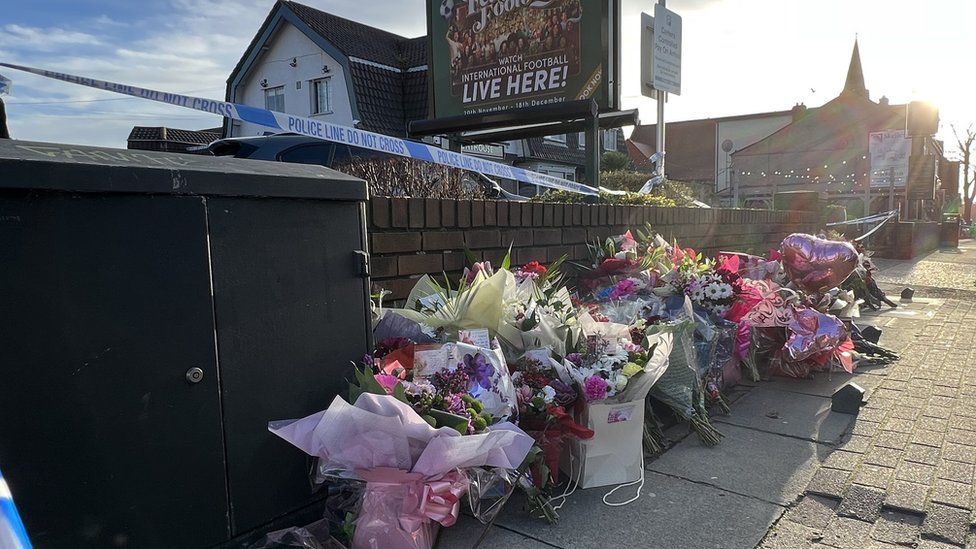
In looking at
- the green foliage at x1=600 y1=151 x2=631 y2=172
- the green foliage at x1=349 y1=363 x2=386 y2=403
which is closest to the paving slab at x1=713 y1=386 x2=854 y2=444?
the green foliage at x1=349 y1=363 x2=386 y2=403

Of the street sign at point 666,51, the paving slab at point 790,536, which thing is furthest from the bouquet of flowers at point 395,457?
the street sign at point 666,51

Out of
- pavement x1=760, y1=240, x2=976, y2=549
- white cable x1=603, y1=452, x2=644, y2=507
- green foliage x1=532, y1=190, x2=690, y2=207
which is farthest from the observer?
green foliage x1=532, y1=190, x2=690, y2=207

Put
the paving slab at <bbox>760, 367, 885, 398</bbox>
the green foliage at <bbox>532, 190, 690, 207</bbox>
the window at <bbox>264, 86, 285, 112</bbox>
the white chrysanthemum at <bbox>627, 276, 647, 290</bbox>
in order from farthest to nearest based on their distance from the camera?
the window at <bbox>264, 86, 285, 112</bbox>
the green foliage at <bbox>532, 190, 690, 207</bbox>
the paving slab at <bbox>760, 367, 885, 398</bbox>
the white chrysanthemum at <bbox>627, 276, 647, 290</bbox>

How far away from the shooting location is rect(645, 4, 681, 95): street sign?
8914 millimetres

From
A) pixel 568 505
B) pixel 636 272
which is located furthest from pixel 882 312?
pixel 568 505

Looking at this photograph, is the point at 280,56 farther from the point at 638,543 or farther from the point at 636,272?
the point at 638,543

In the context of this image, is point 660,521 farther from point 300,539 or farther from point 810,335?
point 810,335

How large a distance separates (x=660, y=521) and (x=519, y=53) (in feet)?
21.2

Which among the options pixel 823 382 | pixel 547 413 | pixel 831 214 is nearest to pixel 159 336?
pixel 547 413

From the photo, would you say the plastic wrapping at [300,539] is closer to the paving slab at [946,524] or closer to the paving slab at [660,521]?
the paving slab at [660,521]

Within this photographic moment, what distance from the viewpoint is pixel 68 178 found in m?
1.60

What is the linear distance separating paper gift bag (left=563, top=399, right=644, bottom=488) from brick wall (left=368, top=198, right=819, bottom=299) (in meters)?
1.31

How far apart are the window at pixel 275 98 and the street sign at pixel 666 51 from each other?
1529 cm

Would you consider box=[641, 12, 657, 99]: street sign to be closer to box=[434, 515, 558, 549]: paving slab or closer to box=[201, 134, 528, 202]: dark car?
box=[201, 134, 528, 202]: dark car
